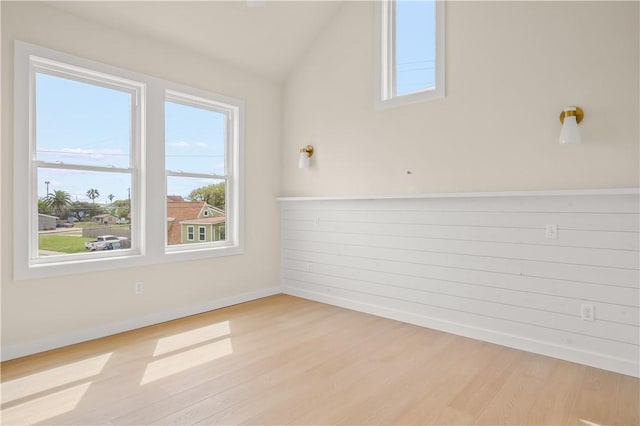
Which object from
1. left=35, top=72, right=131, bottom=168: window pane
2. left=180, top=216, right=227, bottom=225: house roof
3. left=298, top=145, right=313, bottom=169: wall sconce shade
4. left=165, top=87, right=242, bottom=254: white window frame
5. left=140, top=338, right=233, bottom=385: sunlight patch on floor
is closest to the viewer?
left=140, top=338, right=233, bottom=385: sunlight patch on floor

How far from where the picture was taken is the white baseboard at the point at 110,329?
2.83 m

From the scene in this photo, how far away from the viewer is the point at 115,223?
3.46 meters

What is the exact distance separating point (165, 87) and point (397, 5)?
2482mm

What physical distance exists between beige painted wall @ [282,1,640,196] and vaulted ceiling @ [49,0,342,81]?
0.28 m

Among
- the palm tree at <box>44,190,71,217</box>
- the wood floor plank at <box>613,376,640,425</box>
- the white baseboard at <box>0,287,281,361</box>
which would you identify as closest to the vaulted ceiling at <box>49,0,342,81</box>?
the palm tree at <box>44,190,71,217</box>

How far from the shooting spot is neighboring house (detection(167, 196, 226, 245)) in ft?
12.7

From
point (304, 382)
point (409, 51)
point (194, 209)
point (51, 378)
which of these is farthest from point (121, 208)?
point (409, 51)

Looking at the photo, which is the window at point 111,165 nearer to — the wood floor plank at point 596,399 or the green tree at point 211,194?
the green tree at point 211,194

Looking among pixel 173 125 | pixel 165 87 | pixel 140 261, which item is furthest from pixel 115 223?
pixel 165 87

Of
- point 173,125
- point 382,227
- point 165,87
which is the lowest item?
point 382,227

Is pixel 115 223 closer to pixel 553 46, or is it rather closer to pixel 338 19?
pixel 338 19

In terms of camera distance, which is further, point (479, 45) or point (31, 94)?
point (479, 45)

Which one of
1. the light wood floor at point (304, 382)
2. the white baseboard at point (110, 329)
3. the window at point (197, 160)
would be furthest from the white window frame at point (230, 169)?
the light wood floor at point (304, 382)

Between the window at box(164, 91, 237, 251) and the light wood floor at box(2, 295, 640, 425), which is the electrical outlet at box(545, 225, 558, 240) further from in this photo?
the window at box(164, 91, 237, 251)
